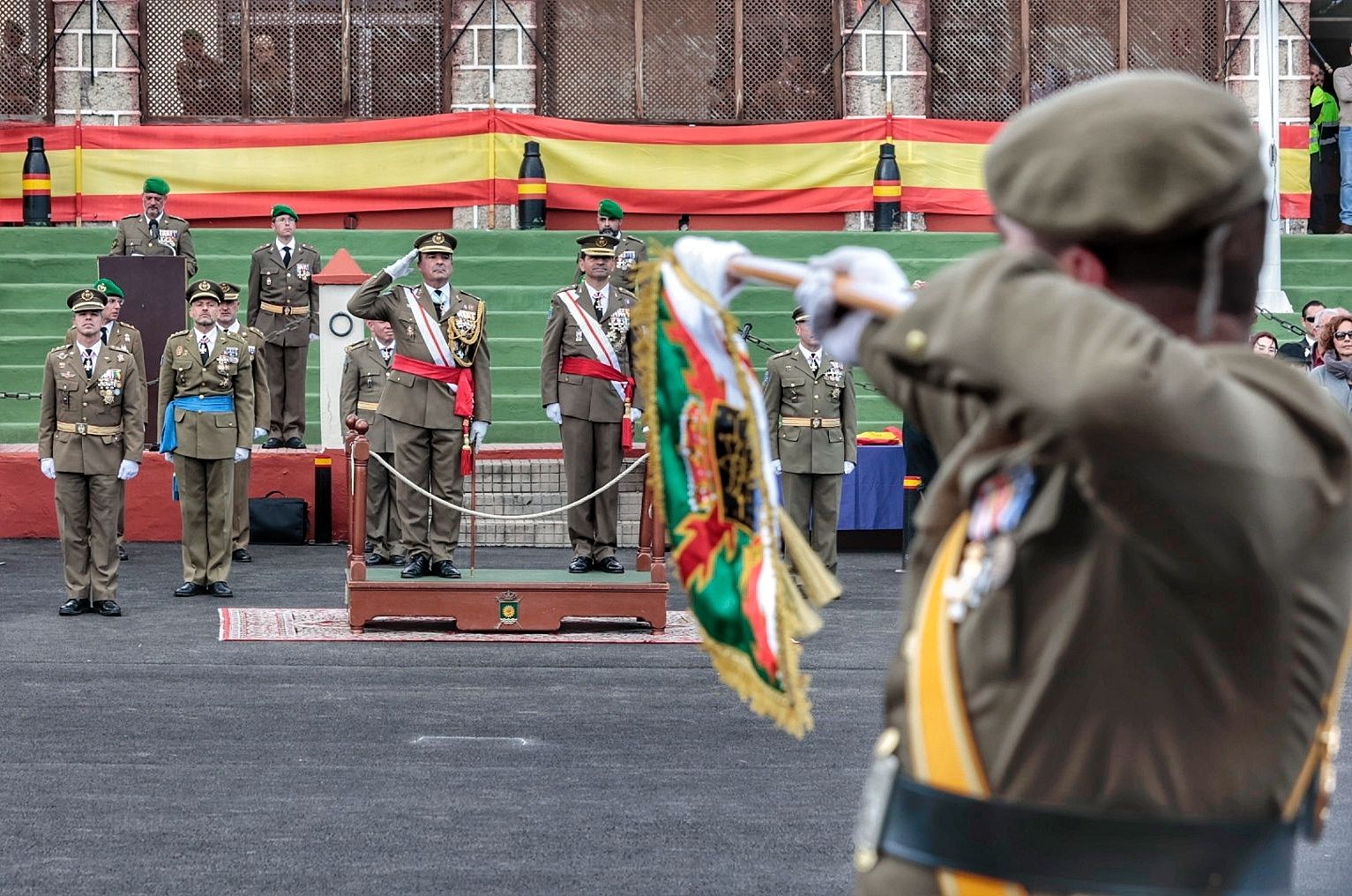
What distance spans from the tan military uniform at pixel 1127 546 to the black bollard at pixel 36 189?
17.6 meters

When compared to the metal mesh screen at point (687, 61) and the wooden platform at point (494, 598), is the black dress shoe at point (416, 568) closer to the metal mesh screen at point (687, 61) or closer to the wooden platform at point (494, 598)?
the wooden platform at point (494, 598)

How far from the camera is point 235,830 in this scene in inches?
230

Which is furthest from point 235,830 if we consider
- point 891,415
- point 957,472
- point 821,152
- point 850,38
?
point 850,38

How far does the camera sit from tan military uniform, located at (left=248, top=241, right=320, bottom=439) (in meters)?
15.0

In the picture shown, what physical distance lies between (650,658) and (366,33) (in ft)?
41.5

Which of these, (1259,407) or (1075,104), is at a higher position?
(1075,104)

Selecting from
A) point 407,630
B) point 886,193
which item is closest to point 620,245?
point 407,630

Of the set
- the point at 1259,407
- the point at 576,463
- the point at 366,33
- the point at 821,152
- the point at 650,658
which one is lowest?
the point at 650,658

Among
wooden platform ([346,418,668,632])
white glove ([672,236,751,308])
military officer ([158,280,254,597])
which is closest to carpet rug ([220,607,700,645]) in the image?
wooden platform ([346,418,668,632])

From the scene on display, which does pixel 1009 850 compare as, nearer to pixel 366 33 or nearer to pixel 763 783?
pixel 763 783

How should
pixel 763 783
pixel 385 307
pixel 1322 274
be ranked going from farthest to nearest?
pixel 1322 274, pixel 385 307, pixel 763 783

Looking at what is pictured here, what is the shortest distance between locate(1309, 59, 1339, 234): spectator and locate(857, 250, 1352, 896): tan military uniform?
65.2 ft

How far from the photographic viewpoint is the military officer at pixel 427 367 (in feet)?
37.0

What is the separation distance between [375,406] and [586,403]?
2026 millimetres
